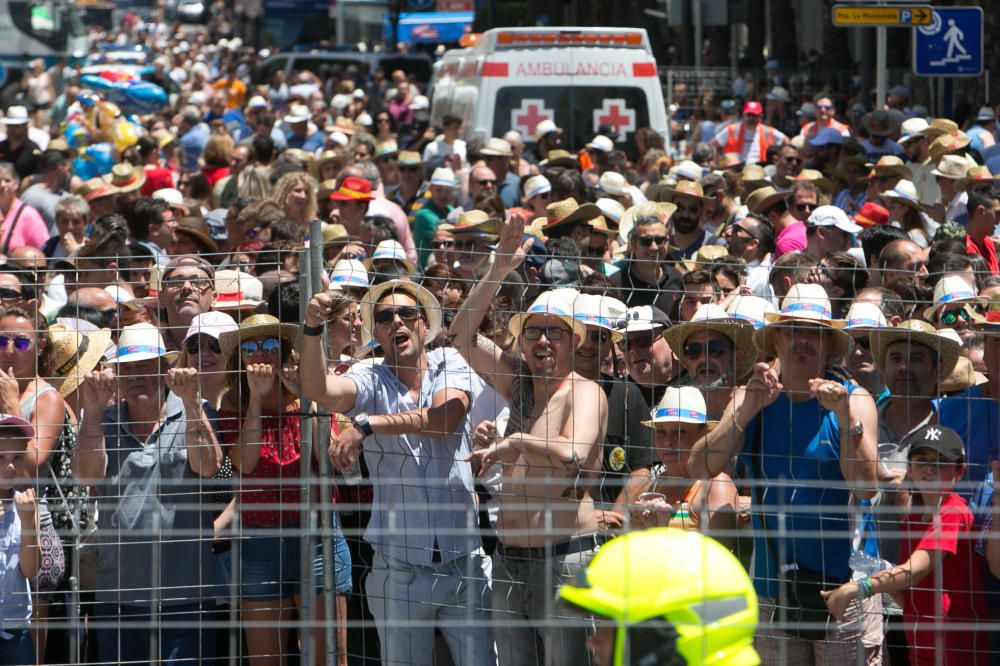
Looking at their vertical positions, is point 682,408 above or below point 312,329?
below

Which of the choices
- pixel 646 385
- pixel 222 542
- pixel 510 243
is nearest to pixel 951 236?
pixel 646 385

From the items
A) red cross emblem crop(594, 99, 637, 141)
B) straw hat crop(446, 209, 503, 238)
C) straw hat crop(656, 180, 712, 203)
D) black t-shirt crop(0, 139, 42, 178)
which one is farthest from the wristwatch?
black t-shirt crop(0, 139, 42, 178)

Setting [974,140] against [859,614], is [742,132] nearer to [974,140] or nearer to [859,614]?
[974,140]

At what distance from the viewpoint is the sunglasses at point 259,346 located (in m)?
5.39

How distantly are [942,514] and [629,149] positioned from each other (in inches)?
392

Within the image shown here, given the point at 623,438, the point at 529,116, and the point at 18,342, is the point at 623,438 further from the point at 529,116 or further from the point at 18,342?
the point at 529,116

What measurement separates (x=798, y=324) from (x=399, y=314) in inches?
51.5

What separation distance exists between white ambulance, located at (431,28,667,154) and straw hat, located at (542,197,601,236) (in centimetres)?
477

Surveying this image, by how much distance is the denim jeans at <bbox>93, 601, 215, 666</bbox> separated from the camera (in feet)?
17.5

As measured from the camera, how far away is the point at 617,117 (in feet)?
47.5

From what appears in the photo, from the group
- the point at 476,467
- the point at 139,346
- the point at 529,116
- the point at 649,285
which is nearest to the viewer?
the point at 476,467

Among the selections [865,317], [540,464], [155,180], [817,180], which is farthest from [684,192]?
[540,464]

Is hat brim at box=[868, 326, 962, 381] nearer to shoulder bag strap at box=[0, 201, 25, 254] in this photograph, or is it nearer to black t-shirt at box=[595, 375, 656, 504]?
black t-shirt at box=[595, 375, 656, 504]

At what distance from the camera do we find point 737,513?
5039 mm
